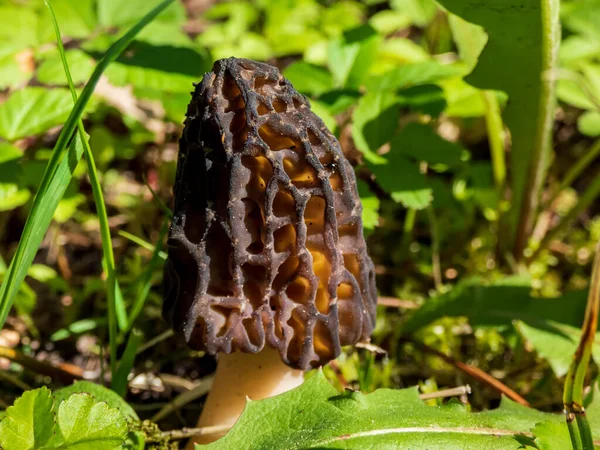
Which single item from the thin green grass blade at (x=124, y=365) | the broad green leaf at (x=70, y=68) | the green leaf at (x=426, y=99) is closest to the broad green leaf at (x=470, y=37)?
the green leaf at (x=426, y=99)

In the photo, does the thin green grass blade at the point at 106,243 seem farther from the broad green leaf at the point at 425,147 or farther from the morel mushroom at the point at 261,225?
the broad green leaf at the point at 425,147

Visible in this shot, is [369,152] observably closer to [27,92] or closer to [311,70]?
[311,70]

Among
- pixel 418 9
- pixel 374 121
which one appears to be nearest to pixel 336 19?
pixel 418 9

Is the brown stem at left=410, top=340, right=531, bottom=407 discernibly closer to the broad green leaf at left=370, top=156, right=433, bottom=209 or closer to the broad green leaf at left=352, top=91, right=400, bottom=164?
the broad green leaf at left=370, top=156, right=433, bottom=209

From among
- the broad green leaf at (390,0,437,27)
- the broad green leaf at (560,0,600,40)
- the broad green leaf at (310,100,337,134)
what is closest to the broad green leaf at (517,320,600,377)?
the broad green leaf at (310,100,337,134)

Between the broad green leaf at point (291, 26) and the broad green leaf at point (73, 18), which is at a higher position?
the broad green leaf at point (73, 18)

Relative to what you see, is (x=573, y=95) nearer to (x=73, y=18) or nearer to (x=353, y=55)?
(x=353, y=55)

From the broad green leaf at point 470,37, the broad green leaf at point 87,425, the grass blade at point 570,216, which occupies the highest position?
the broad green leaf at point 470,37
